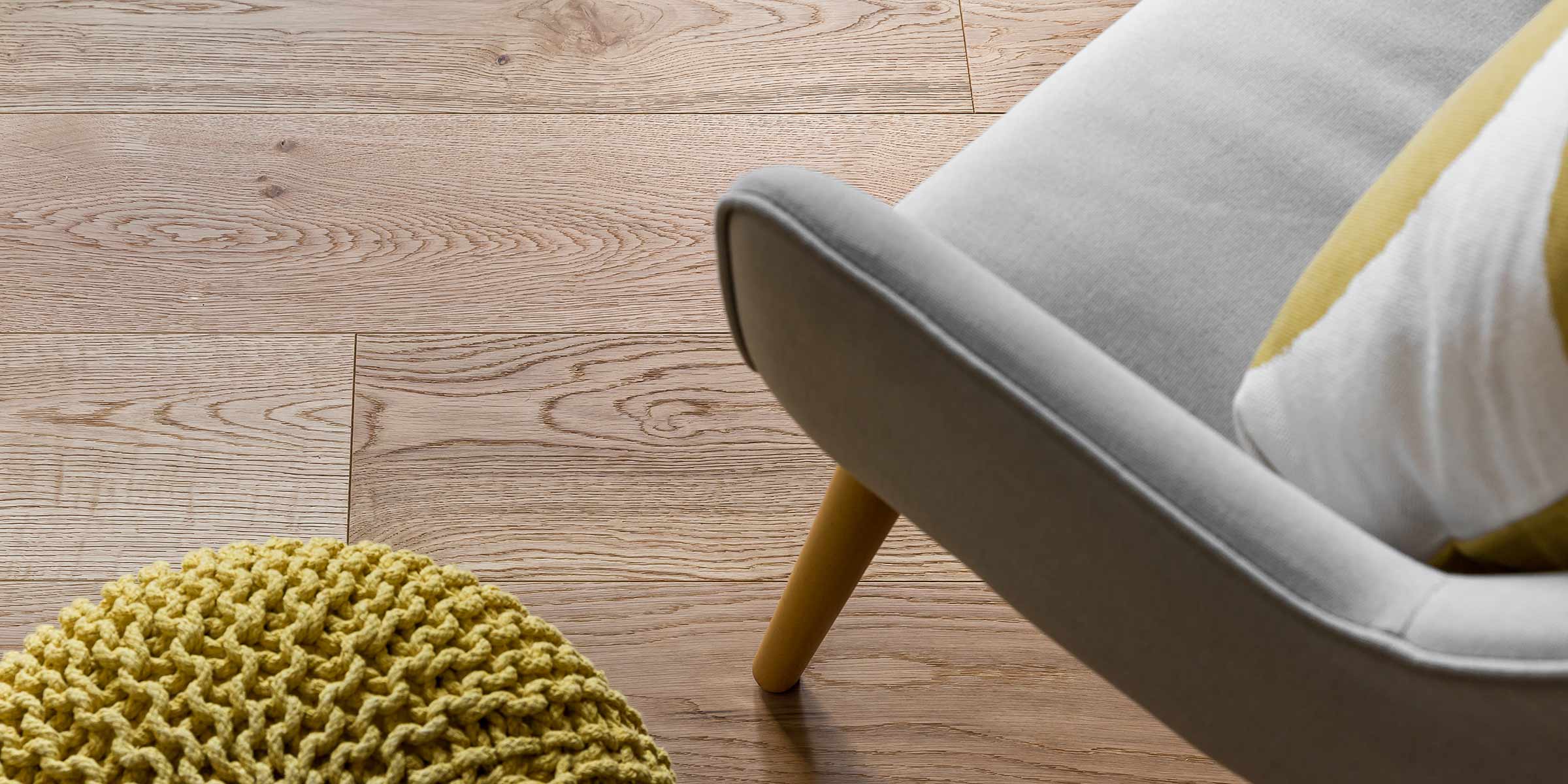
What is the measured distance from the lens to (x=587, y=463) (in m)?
1.12

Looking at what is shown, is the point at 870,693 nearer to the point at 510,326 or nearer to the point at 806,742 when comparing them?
the point at 806,742

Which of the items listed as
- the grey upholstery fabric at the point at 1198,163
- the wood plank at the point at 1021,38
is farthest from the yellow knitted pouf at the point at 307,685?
the wood plank at the point at 1021,38

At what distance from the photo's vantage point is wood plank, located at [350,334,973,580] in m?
1.09

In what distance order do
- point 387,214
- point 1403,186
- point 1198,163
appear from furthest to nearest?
1. point 387,214
2. point 1198,163
3. point 1403,186

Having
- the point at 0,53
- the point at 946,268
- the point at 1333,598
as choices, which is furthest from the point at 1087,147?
the point at 0,53

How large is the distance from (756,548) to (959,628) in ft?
0.65

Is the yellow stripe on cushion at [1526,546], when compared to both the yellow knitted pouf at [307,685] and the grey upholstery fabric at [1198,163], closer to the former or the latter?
the grey upholstery fabric at [1198,163]

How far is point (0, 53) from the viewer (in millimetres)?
1303

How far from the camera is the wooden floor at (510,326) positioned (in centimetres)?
104

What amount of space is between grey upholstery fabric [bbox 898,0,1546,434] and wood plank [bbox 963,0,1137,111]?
52 cm

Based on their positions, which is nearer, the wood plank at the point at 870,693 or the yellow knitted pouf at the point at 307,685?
the yellow knitted pouf at the point at 307,685

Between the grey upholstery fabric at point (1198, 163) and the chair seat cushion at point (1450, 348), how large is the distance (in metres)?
0.10

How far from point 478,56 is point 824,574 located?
79cm

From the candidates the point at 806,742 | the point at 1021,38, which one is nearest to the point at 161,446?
the point at 806,742
